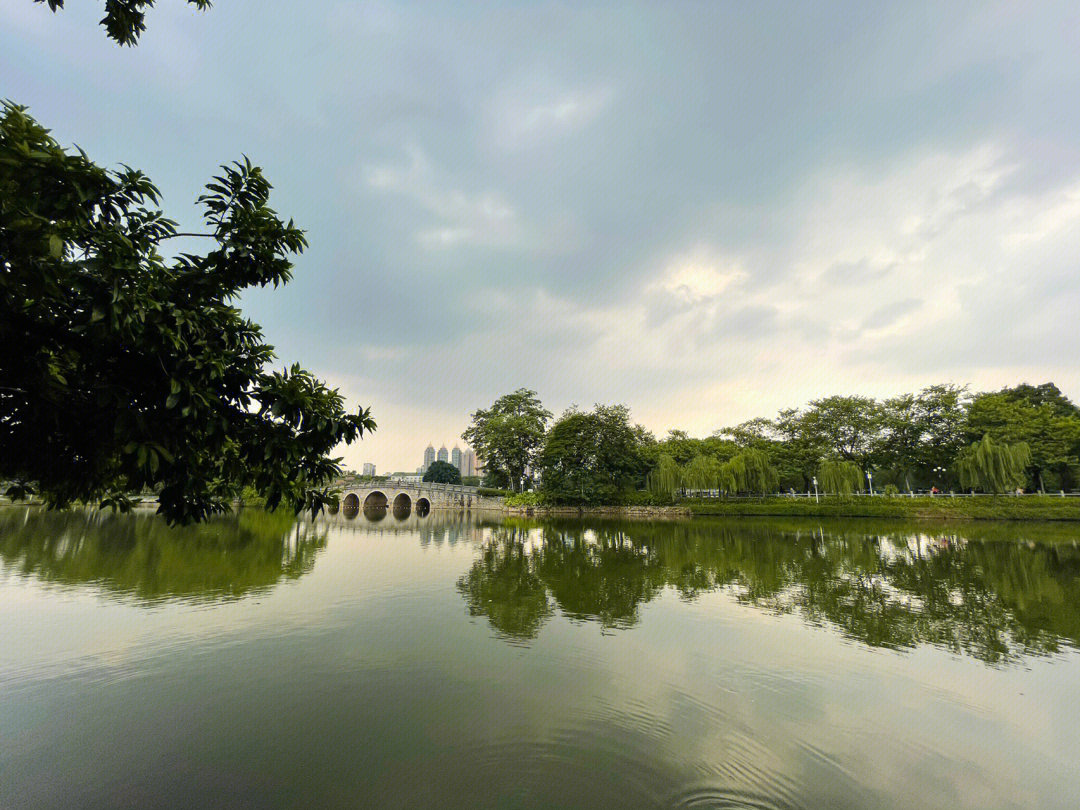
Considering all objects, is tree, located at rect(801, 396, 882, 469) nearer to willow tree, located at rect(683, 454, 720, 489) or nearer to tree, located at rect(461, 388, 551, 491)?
willow tree, located at rect(683, 454, 720, 489)

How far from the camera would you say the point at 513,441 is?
54344mm

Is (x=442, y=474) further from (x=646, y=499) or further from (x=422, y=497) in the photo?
(x=646, y=499)

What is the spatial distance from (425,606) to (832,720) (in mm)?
7433

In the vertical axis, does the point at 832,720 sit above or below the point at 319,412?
below

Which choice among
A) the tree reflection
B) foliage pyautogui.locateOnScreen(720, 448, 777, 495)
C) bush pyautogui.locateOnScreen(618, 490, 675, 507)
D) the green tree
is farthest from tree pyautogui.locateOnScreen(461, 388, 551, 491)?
the green tree

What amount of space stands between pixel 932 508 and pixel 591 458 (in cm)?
2673

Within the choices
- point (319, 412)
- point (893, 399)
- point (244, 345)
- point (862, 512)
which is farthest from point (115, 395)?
point (893, 399)

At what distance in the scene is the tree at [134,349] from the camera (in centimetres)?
265

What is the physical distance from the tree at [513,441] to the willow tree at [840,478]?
2887 centimetres

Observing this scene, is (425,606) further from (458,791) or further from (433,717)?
(458,791)

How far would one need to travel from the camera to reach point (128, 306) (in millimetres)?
2621

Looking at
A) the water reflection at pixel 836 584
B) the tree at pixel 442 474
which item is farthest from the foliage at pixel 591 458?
the tree at pixel 442 474

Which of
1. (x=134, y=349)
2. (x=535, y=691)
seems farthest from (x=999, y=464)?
(x=134, y=349)

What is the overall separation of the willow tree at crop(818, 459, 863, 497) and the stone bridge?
31.3 m
